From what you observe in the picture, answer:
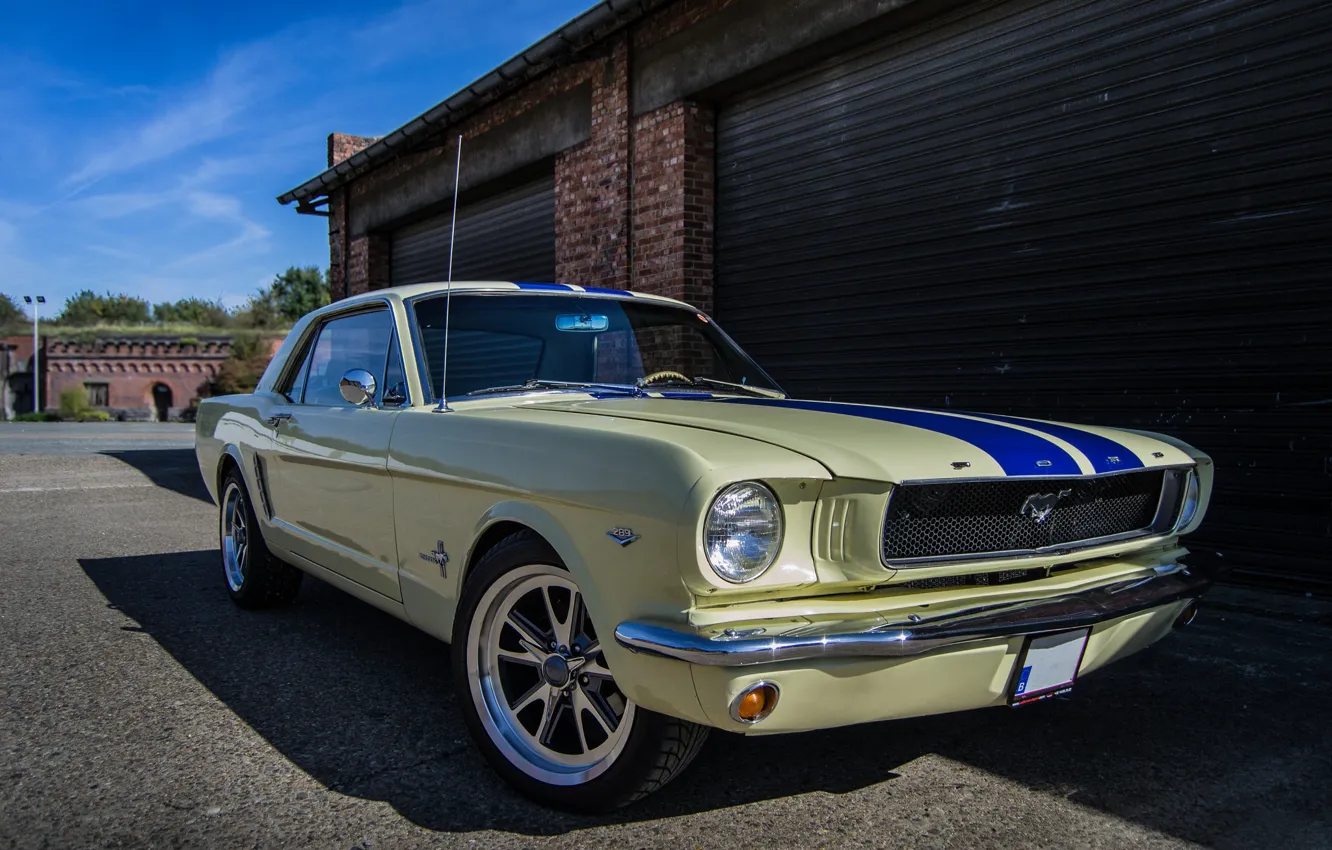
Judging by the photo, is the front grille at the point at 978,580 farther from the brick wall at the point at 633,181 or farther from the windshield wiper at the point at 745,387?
the brick wall at the point at 633,181

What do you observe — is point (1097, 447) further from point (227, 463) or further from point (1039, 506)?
point (227, 463)

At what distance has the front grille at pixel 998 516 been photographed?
2.31 metres

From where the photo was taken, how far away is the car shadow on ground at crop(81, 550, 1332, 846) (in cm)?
252

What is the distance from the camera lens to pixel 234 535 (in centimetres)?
487

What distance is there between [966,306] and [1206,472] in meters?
3.35

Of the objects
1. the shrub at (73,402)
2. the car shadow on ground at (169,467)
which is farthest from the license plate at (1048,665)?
the shrub at (73,402)

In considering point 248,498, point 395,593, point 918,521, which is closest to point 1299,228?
point 918,521

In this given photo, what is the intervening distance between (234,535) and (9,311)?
325 ft

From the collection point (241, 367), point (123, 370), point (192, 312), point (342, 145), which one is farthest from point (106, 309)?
point (342, 145)

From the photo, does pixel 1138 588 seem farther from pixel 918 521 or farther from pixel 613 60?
pixel 613 60

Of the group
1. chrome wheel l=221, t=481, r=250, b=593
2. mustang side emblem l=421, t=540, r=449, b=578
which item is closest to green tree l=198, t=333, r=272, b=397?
chrome wheel l=221, t=481, r=250, b=593

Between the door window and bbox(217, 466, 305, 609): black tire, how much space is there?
2.47 ft

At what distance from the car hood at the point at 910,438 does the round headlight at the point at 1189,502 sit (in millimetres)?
84

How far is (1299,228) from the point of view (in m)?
4.71
